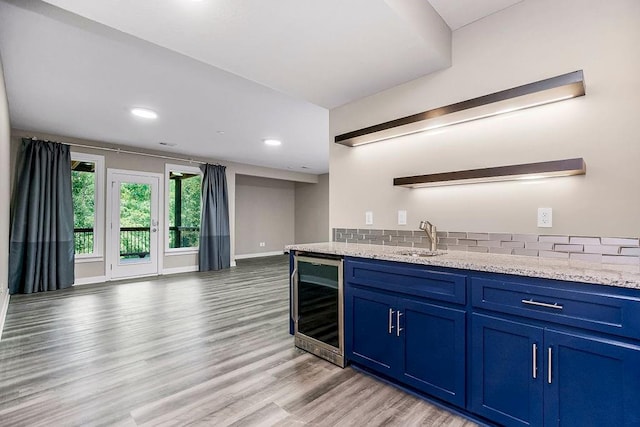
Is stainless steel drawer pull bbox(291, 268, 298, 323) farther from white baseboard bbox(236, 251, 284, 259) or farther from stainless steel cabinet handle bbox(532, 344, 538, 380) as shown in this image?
white baseboard bbox(236, 251, 284, 259)

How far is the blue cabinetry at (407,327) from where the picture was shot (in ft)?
5.63

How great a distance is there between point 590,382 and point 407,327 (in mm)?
859

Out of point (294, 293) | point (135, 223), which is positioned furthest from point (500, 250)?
point (135, 223)

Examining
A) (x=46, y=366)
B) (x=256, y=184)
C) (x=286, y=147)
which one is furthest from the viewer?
(x=256, y=184)

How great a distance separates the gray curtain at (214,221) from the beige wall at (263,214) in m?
1.73

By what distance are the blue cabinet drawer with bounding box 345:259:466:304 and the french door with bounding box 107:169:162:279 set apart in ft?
17.0

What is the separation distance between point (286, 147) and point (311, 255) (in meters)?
3.77

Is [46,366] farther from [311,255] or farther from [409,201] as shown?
[409,201]

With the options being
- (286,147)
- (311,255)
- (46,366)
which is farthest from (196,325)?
(286,147)

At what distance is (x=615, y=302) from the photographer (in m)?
1.24

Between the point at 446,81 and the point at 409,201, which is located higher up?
the point at 446,81

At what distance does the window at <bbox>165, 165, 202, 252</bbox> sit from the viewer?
639cm

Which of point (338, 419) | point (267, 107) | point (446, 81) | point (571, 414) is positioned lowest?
point (338, 419)

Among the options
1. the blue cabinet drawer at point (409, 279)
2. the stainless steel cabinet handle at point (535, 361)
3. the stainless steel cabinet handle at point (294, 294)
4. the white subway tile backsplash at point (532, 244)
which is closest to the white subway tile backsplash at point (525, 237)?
the white subway tile backsplash at point (532, 244)
